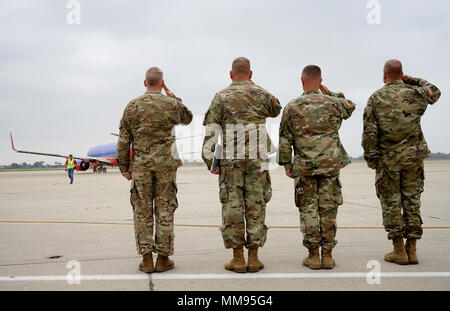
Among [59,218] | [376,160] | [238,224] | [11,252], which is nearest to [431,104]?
[376,160]

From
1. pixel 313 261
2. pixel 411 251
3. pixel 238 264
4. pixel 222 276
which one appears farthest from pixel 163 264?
pixel 411 251

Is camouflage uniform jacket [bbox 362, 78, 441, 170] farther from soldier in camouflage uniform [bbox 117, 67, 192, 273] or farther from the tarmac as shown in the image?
soldier in camouflage uniform [bbox 117, 67, 192, 273]

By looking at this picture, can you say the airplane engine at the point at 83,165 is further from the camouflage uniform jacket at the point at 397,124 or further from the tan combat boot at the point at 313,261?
the camouflage uniform jacket at the point at 397,124

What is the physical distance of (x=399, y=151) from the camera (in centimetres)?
367

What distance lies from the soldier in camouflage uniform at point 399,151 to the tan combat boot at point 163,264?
2.37 meters

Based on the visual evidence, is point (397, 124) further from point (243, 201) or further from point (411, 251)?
point (243, 201)

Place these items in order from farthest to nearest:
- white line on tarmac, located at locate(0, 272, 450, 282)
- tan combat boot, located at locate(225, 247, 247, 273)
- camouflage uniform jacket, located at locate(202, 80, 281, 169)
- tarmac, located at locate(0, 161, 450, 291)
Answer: camouflage uniform jacket, located at locate(202, 80, 281, 169), tan combat boot, located at locate(225, 247, 247, 273), white line on tarmac, located at locate(0, 272, 450, 282), tarmac, located at locate(0, 161, 450, 291)

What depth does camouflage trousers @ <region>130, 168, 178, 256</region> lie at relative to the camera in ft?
11.6

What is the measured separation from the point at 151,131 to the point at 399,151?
108 inches

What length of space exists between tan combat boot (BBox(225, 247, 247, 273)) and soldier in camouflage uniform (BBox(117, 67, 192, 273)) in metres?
0.66

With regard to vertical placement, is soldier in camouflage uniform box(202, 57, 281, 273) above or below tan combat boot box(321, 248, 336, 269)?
above

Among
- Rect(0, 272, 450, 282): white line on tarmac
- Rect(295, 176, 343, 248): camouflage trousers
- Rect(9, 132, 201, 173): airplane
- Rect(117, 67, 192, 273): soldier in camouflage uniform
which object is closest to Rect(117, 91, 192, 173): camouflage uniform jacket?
Rect(117, 67, 192, 273): soldier in camouflage uniform

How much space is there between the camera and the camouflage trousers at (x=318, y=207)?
3494mm

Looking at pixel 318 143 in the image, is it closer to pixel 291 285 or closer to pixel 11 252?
pixel 291 285
